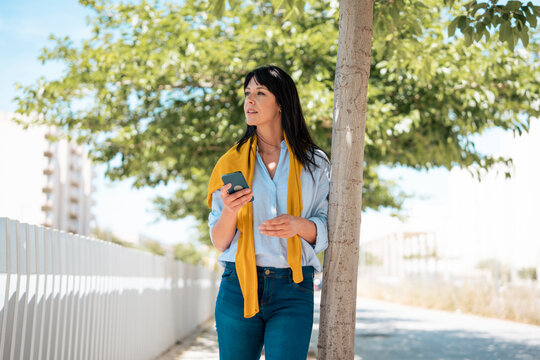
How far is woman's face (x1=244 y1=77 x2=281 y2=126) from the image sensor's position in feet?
9.78

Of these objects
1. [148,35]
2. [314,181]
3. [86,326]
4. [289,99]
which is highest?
[148,35]

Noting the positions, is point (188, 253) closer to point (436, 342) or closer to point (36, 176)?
point (36, 176)

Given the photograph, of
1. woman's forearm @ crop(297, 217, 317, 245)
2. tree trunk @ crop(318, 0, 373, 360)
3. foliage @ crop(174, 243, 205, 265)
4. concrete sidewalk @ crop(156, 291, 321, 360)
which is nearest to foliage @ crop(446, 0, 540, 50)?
tree trunk @ crop(318, 0, 373, 360)

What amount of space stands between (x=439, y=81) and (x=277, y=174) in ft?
18.3

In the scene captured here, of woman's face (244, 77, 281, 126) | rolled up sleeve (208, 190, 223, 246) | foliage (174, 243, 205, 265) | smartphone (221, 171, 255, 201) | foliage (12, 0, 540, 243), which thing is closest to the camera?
smartphone (221, 171, 255, 201)

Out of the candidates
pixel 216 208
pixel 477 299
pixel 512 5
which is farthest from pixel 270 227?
pixel 477 299

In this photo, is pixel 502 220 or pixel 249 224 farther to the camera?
pixel 502 220

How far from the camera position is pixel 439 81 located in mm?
7863

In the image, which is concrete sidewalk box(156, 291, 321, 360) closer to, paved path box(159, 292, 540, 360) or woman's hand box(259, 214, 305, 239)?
paved path box(159, 292, 540, 360)

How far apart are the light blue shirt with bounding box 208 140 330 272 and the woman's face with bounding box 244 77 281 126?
0.53 ft

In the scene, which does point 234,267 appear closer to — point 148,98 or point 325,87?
point 325,87

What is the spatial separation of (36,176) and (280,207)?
8969cm

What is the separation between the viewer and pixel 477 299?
1803 centimetres

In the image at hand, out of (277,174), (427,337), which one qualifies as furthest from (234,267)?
(427,337)
